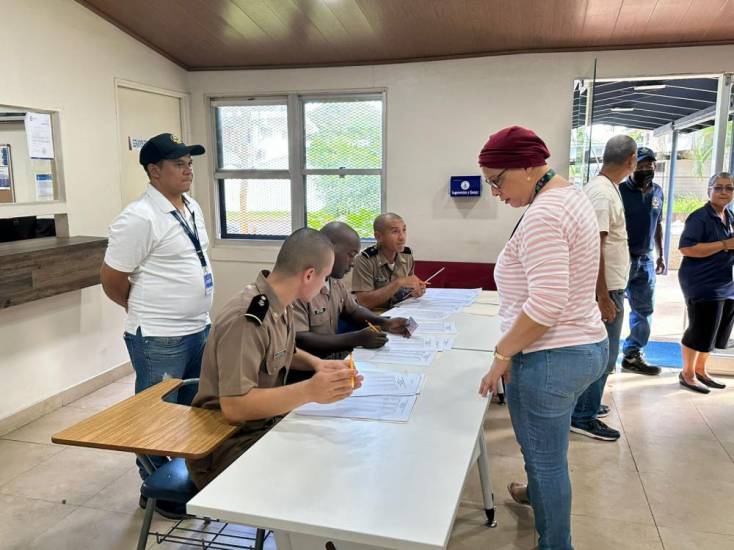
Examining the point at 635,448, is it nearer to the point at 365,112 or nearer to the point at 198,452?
the point at 198,452

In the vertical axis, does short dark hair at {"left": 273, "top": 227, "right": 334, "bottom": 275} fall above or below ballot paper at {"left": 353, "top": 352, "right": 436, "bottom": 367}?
above

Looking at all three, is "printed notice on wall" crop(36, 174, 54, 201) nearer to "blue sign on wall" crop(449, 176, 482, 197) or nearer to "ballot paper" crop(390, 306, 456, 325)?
"ballot paper" crop(390, 306, 456, 325)

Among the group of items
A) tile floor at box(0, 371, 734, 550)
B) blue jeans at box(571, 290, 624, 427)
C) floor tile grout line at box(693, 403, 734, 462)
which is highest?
blue jeans at box(571, 290, 624, 427)

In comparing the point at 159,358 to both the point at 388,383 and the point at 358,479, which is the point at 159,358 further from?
the point at 358,479

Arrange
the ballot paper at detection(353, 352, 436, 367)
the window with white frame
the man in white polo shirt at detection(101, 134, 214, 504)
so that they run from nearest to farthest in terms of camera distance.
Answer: the ballot paper at detection(353, 352, 436, 367) → the man in white polo shirt at detection(101, 134, 214, 504) → the window with white frame

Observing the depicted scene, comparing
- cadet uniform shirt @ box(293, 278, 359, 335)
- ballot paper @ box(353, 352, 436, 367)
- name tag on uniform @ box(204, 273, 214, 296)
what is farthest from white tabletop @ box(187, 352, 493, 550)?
Answer: name tag on uniform @ box(204, 273, 214, 296)

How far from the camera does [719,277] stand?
12.1ft

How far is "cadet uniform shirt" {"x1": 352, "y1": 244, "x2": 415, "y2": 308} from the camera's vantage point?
10.8 feet

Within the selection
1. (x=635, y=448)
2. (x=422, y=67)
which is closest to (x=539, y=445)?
(x=635, y=448)

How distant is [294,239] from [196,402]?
1.98ft

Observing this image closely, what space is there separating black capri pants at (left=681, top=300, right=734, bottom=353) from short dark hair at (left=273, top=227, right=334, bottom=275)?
309 centimetres

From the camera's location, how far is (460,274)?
178 inches

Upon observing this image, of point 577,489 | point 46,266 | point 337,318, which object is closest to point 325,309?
point 337,318

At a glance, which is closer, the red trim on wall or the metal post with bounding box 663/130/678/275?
the red trim on wall
